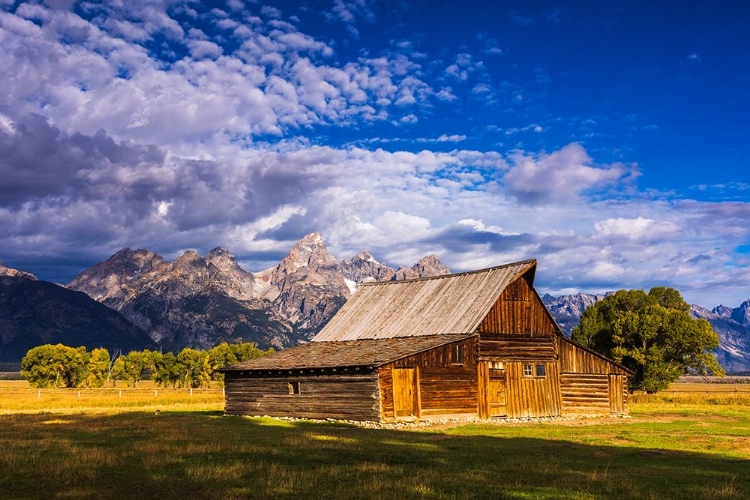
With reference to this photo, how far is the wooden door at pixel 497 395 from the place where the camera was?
130 feet

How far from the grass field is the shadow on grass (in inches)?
1.7

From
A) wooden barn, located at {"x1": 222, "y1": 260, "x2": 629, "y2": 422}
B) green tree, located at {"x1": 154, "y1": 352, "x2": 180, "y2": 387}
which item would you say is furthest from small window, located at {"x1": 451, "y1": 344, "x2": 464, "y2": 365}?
green tree, located at {"x1": 154, "y1": 352, "x2": 180, "y2": 387}

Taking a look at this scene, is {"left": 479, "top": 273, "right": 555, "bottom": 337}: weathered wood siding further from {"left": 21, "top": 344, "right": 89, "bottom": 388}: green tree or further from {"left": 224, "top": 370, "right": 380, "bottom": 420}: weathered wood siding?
{"left": 21, "top": 344, "right": 89, "bottom": 388}: green tree

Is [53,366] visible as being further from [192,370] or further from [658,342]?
[658,342]

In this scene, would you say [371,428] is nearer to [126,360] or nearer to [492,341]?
[492,341]

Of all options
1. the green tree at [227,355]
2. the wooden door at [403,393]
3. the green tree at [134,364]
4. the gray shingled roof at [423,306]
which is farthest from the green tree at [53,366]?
the wooden door at [403,393]

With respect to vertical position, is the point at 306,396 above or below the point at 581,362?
below

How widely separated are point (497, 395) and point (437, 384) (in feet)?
15.1

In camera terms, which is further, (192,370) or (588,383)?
(192,370)

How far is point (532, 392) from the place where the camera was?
4153 cm

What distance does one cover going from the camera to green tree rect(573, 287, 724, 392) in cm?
6194

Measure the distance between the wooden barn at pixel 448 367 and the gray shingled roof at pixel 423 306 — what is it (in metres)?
0.11

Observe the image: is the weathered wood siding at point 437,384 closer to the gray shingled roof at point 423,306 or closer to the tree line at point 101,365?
the gray shingled roof at point 423,306

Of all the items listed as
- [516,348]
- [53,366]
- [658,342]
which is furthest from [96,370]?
[516,348]
